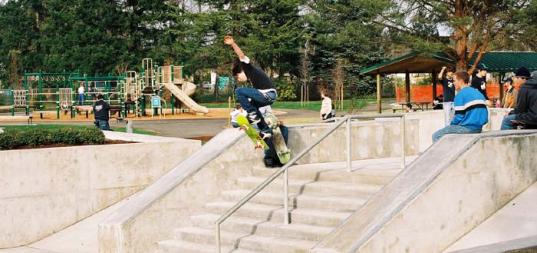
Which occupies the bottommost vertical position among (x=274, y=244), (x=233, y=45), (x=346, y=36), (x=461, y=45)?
(x=274, y=244)

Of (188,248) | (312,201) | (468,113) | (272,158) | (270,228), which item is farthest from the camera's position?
(272,158)

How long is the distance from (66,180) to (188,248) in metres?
4.70

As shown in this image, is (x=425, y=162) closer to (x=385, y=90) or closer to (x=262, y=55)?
(x=262, y=55)

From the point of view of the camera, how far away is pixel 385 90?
254 feet

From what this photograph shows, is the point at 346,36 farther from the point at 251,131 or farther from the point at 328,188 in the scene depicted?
the point at 328,188

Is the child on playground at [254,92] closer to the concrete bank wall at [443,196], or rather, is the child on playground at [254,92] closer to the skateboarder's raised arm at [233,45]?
the skateboarder's raised arm at [233,45]

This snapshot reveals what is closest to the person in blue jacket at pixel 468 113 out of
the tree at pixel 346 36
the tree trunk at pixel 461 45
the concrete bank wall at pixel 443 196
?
the concrete bank wall at pixel 443 196

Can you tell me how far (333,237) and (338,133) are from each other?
5.05 meters

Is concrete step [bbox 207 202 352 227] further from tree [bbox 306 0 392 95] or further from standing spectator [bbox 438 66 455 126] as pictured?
tree [bbox 306 0 392 95]

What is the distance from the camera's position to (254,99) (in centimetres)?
1243

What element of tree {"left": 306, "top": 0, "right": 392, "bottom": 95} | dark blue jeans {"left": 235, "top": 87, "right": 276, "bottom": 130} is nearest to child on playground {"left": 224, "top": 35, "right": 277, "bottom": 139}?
dark blue jeans {"left": 235, "top": 87, "right": 276, "bottom": 130}

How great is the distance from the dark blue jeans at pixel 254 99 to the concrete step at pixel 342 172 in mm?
812

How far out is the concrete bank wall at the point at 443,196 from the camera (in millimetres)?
9070

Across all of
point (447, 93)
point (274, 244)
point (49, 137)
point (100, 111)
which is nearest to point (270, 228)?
point (274, 244)
